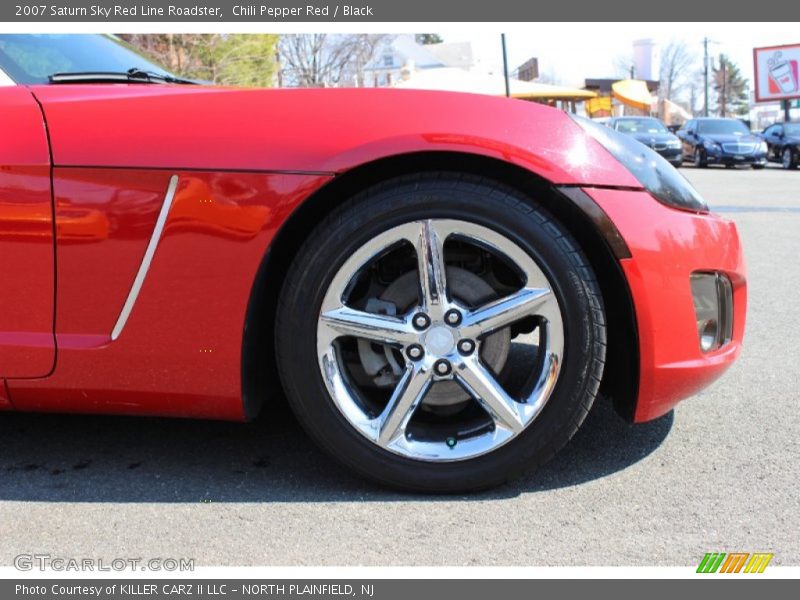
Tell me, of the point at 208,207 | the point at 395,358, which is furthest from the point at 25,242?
the point at 395,358

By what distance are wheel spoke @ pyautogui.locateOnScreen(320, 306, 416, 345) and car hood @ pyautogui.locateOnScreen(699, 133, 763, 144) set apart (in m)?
20.8

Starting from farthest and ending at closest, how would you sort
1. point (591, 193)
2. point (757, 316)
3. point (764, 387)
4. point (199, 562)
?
point (757, 316), point (764, 387), point (591, 193), point (199, 562)

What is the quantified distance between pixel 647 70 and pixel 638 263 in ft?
234

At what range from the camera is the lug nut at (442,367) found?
2.07 meters

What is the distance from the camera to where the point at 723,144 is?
20.5 metres

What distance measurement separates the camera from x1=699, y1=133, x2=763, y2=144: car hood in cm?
2053

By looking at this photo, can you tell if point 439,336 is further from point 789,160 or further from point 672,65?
point 672,65

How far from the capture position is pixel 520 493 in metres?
2.15

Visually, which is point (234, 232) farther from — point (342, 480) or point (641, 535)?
point (641, 535)

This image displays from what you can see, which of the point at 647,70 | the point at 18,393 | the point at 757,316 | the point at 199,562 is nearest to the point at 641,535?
the point at 199,562

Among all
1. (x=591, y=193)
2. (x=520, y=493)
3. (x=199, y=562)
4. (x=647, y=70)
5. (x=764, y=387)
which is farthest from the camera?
(x=647, y=70)

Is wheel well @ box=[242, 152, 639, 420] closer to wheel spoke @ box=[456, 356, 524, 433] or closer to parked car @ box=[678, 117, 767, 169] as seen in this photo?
wheel spoke @ box=[456, 356, 524, 433]

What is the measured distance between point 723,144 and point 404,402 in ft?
68.3

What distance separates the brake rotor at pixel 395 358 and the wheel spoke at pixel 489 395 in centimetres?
12
